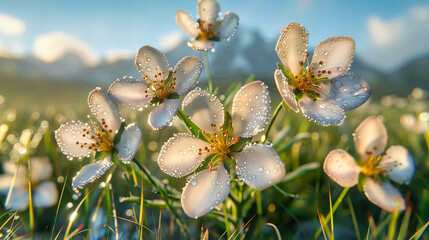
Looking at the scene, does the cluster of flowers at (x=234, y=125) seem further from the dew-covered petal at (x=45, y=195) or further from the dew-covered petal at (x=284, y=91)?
the dew-covered petal at (x=45, y=195)

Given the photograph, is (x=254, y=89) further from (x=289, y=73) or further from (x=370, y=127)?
(x=370, y=127)

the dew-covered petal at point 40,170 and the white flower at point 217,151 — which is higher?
the white flower at point 217,151

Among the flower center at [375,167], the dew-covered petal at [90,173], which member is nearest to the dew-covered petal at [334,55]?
the flower center at [375,167]

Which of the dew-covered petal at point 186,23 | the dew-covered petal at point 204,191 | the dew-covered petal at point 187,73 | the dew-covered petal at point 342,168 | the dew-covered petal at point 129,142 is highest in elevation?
the dew-covered petal at point 186,23

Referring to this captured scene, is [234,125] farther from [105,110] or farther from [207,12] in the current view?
[207,12]

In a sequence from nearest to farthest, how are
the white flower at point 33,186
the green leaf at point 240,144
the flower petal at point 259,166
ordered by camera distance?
the flower petal at point 259,166 < the green leaf at point 240,144 < the white flower at point 33,186

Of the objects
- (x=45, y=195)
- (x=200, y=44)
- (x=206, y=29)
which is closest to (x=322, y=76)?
(x=200, y=44)
